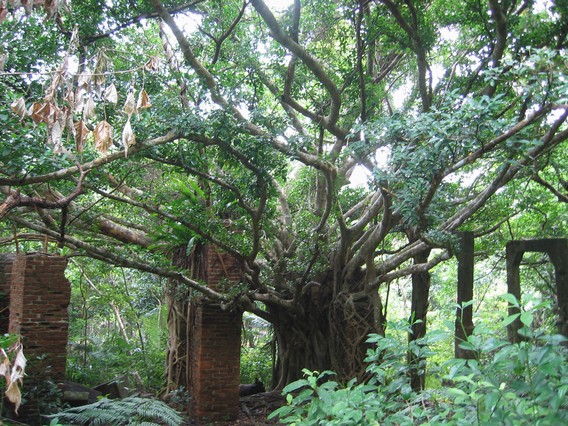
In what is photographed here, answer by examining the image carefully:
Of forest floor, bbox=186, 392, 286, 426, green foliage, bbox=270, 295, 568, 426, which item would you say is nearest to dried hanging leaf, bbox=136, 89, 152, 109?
green foliage, bbox=270, 295, 568, 426

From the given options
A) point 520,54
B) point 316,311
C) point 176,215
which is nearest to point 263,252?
point 316,311

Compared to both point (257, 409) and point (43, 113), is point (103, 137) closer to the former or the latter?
point (43, 113)

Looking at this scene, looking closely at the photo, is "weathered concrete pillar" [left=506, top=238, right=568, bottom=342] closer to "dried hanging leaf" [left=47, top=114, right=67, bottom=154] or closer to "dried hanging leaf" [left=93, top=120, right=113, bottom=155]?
"dried hanging leaf" [left=93, top=120, right=113, bottom=155]

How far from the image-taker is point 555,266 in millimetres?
5719

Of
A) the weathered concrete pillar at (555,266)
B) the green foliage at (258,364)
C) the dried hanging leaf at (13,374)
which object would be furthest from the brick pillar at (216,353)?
the dried hanging leaf at (13,374)

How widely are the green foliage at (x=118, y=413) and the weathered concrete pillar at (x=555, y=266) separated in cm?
374

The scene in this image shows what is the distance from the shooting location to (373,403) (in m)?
2.58

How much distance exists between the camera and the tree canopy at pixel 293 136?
5426 millimetres

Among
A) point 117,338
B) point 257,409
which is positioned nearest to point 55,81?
point 257,409

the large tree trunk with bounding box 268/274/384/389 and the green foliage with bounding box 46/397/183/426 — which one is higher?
the large tree trunk with bounding box 268/274/384/389

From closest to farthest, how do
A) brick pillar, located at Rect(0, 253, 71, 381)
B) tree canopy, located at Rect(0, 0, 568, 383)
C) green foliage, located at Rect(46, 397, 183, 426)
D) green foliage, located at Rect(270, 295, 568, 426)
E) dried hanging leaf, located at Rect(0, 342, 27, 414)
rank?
green foliage, located at Rect(270, 295, 568, 426)
dried hanging leaf, located at Rect(0, 342, 27, 414)
tree canopy, located at Rect(0, 0, 568, 383)
green foliage, located at Rect(46, 397, 183, 426)
brick pillar, located at Rect(0, 253, 71, 381)

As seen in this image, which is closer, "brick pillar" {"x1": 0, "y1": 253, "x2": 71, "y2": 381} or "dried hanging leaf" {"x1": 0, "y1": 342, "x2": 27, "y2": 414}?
"dried hanging leaf" {"x1": 0, "y1": 342, "x2": 27, "y2": 414}

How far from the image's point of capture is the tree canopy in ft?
17.8

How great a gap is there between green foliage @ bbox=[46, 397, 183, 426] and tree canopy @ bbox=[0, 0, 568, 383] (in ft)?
6.46
